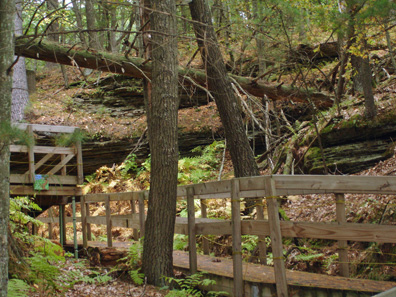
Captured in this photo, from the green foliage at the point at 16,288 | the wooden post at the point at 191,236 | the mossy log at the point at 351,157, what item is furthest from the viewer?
the mossy log at the point at 351,157

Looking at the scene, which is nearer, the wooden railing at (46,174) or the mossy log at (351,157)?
the wooden railing at (46,174)

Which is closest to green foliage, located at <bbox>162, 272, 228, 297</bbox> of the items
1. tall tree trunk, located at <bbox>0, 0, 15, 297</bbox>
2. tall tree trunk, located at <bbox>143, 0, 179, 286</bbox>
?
tall tree trunk, located at <bbox>143, 0, 179, 286</bbox>

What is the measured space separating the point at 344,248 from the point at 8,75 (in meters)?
4.62

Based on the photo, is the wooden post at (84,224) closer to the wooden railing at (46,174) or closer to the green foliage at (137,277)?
the wooden railing at (46,174)

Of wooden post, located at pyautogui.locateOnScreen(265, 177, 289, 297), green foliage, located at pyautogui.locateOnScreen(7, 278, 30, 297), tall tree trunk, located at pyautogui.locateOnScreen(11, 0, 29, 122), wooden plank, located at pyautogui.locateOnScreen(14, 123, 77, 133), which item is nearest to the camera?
green foliage, located at pyautogui.locateOnScreen(7, 278, 30, 297)

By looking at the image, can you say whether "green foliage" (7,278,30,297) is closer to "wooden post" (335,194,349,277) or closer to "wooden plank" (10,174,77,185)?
"wooden post" (335,194,349,277)

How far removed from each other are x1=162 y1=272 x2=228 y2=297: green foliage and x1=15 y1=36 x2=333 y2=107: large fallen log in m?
3.34

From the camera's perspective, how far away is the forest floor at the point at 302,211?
20.7ft

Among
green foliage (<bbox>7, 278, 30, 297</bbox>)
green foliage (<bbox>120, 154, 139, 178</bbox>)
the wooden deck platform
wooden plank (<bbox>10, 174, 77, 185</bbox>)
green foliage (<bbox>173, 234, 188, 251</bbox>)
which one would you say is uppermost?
green foliage (<bbox>120, 154, 139, 178</bbox>)

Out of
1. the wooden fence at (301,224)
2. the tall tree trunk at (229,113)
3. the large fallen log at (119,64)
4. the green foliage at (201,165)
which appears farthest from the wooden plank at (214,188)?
the green foliage at (201,165)

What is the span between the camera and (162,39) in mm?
6984

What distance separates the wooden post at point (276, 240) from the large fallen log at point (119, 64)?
9.63 feet

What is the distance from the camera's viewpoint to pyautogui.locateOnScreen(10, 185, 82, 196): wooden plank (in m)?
9.67

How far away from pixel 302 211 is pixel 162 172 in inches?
158
